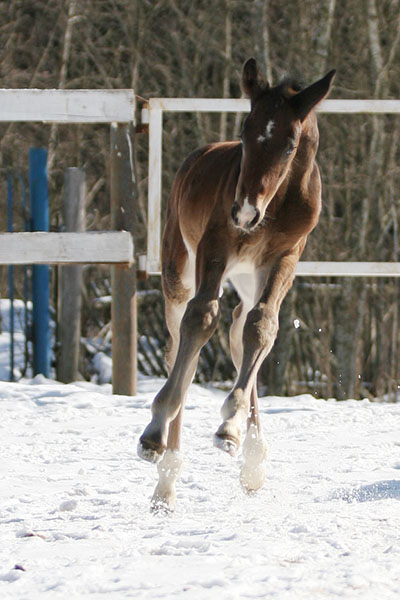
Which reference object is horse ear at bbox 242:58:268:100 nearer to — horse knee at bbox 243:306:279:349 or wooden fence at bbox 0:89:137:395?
horse knee at bbox 243:306:279:349

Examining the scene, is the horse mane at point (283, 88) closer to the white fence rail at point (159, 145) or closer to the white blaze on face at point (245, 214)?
the white blaze on face at point (245, 214)

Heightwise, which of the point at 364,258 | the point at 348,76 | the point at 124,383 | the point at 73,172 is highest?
the point at 348,76

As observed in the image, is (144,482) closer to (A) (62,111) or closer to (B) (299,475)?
(B) (299,475)

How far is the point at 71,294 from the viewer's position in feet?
22.5

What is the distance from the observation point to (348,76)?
950 centimetres

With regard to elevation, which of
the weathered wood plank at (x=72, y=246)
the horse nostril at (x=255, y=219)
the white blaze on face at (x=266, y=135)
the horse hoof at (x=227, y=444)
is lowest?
the horse hoof at (x=227, y=444)

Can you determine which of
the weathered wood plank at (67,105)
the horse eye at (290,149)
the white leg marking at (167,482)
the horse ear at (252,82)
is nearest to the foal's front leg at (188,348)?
the white leg marking at (167,482)

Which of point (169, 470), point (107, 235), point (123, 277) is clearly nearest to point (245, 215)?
point (169, 470)

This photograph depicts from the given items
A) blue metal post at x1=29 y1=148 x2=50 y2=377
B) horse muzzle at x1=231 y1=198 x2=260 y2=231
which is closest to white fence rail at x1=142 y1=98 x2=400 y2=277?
blue metal post at x1=29 y1=148 x2=50 y2=377

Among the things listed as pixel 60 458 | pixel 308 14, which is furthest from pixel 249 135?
pixel 308 14

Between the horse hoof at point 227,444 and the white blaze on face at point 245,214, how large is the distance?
28.6 inches

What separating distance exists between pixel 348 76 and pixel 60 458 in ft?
21.3

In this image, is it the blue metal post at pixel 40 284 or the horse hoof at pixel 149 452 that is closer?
the horse hoof at pixel 149 452

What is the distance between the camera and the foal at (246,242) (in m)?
3.05
